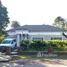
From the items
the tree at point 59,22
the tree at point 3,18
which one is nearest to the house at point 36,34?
the tree at point 3,18

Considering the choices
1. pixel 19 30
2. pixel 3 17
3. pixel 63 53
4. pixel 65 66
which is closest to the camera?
pixel 65 66

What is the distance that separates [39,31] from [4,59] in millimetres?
25840

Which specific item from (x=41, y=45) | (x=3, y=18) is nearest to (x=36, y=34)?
(x=3, y=18)

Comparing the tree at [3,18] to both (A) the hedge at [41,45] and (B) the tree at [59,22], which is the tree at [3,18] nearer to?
(A) the hedge at [41,45]

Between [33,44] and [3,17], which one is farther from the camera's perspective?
[3,17]

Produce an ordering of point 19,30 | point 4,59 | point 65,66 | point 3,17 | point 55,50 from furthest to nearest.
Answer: point 19,30 < point 3,17 < point 55,50 < point 4,59 < point 65,66

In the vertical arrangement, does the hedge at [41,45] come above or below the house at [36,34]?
below

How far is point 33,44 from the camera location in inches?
1507

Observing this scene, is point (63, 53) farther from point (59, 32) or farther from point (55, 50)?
point (59, 32)

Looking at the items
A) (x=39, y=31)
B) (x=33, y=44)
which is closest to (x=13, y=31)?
(x=39, y=31)

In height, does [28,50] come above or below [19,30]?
below

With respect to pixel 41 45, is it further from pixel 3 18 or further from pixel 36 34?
pixel 36 34

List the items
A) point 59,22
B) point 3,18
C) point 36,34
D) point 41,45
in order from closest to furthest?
point 41,45
point 3,18
point 36,34
point 59,22

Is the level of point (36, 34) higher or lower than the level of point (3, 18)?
lower
